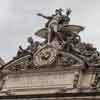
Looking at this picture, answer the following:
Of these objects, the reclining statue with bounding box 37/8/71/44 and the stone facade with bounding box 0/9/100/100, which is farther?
the reclining statue with bounding box 37/8/71/44

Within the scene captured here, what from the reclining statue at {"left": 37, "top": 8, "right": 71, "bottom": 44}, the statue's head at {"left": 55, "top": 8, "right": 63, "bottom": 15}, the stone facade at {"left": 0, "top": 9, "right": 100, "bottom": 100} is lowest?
the stone facade at {"left": 0, "top": 9, "right": 100, "bottom": 100}

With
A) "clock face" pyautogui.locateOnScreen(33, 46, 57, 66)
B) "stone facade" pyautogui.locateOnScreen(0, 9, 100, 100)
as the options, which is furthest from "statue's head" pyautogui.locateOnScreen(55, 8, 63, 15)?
"clock face" pyautogui.locateOnScreen(33, 46, 57, 66)

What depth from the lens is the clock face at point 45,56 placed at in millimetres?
21422

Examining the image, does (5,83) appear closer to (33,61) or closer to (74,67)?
(33,61)

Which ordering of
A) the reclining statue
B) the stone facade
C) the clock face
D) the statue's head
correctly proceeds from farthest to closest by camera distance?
1. the statue's head
2. the reclining statue
3. the clock face
4. the stone facade

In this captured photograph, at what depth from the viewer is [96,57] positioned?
20484 millimetres

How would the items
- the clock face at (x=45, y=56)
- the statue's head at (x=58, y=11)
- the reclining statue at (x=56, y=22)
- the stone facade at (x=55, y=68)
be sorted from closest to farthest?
the stone facade at (x=55, y=68) → the clock face at (x=45, y=56) → the reclining statue at (x=56, y=22) → the statue's head at (x=58, y=11)

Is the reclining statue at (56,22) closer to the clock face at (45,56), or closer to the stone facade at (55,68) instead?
the stone facade at (55,68)

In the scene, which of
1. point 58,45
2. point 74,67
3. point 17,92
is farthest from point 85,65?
point 17,92

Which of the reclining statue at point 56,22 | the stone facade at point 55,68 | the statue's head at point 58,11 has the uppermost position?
the statue's head at point 58,11

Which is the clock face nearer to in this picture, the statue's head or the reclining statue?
the reclining statue

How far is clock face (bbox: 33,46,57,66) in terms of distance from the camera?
70.3 feet

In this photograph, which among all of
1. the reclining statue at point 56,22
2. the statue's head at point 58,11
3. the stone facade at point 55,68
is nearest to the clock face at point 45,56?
the stone facade at point 55,68

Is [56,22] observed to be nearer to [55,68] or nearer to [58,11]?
[58,11]
